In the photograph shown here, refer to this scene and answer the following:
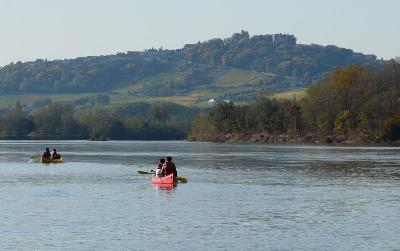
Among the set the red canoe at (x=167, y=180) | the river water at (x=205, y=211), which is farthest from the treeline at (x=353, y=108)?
the red canoe at (x=167, y=180)

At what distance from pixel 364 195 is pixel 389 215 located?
33.2 feet

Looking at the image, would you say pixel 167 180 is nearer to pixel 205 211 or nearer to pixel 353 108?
pixel 205 211

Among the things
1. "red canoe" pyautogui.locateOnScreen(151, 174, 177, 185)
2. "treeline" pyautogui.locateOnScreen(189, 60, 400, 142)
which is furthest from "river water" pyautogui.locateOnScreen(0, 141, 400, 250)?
"treeline" pyautogui.locateOnScreen(189, 60, 400, 142)

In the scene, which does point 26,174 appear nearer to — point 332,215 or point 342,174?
point 342,174

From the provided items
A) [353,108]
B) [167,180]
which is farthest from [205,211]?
[353,108]

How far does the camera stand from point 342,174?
6975cm

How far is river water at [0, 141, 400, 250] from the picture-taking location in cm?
3322

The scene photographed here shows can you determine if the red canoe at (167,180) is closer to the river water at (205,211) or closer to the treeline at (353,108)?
the river water at (205,211)

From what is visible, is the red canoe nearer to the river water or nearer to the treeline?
the river water

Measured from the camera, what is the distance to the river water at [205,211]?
3322 centimetres

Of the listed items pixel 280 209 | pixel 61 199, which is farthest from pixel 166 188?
pixel 280 209

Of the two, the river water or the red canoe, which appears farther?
the red canoe

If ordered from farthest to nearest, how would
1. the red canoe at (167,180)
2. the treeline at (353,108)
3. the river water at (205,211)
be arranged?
the treeline at (353,108), the red canoe at (167,180), the river water at (205,211)

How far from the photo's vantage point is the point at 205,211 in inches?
1686
